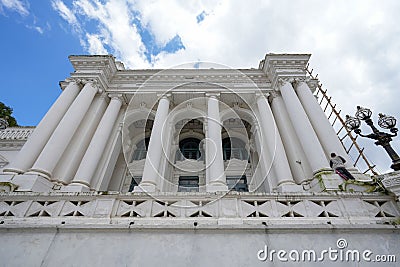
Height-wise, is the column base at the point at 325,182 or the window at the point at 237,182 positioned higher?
the window at the point at 237,182

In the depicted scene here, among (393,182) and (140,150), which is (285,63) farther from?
(140,150)

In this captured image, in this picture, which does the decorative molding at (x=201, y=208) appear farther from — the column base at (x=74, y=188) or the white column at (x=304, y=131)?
the white column at (x=304, y=131)

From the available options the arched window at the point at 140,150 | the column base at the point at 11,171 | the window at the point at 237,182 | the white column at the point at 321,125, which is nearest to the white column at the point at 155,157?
the arched window at the point at 140,150

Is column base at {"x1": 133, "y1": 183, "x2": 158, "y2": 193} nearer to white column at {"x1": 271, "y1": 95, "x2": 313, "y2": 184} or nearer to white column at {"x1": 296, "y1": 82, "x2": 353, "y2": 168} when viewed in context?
white column at {"x1": 271, "y1": 95, "x2": 313, "y2": 184}

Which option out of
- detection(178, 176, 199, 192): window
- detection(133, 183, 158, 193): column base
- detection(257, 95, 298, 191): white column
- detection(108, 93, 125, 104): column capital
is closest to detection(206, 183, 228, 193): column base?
detection(133, 183, 158, 193): column base

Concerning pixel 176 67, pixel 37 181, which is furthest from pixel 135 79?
pixel 37 181

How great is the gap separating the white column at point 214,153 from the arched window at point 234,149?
4441mm

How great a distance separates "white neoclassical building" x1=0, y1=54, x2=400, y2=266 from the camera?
5797mm

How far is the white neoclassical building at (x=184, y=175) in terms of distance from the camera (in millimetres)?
5797

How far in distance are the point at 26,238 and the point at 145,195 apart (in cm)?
335

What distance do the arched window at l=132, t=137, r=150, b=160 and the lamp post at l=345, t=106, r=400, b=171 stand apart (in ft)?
45.0

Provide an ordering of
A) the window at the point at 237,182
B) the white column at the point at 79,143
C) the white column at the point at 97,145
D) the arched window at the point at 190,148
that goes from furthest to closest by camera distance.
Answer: the arched window at the point at 190,148 → the window at the point at 237,182 → the white column at the point at 79,143 → the white column at the point at 97,145

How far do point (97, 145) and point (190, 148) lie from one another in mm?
7838

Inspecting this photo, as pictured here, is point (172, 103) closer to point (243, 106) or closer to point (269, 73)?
point (243, 106)
